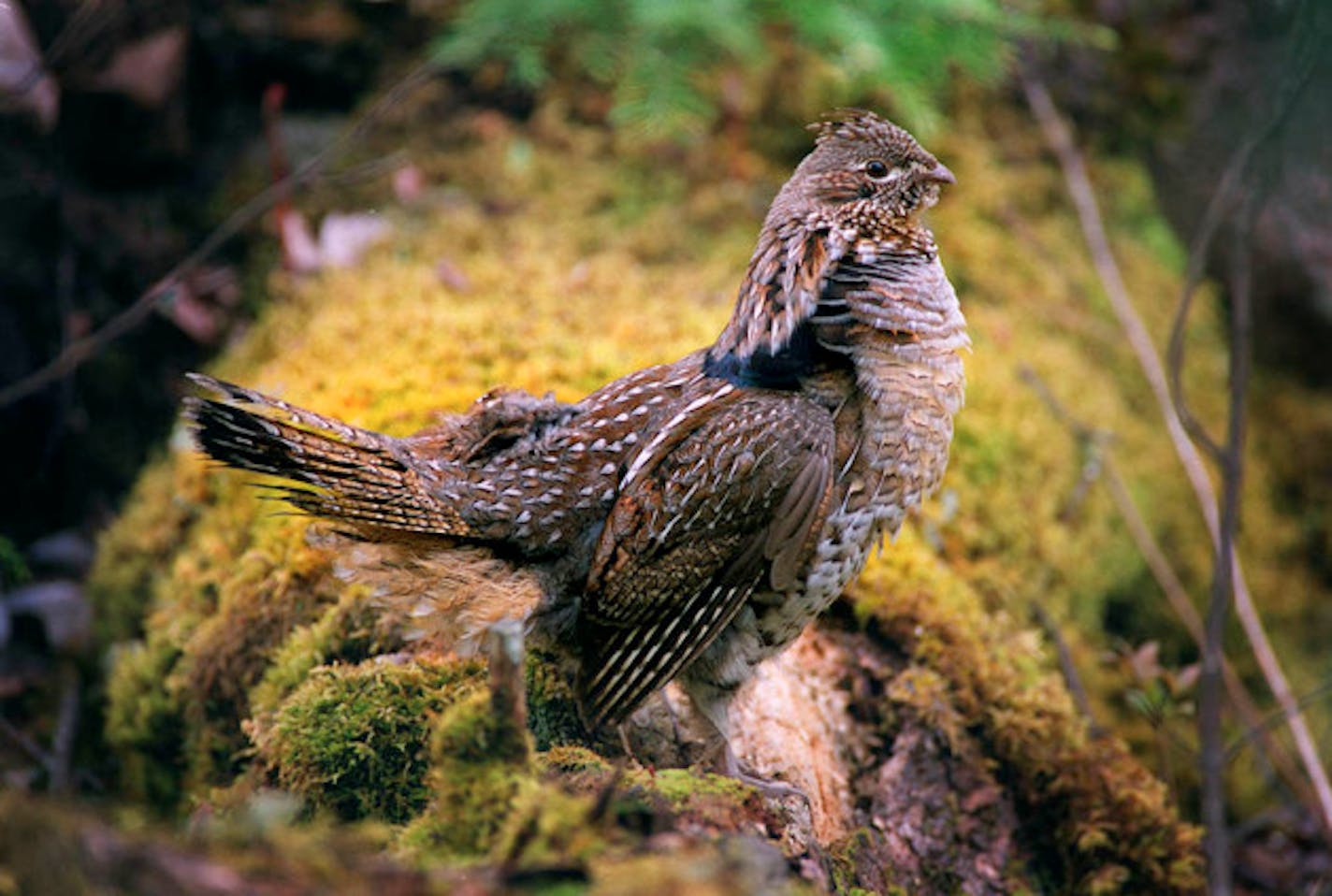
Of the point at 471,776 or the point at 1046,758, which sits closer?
the point at 471,776

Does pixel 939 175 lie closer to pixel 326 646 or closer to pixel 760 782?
pixel 760 782

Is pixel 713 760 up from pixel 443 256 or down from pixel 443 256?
down

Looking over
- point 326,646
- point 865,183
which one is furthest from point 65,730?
point 865,183

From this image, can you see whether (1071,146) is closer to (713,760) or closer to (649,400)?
(649,400)

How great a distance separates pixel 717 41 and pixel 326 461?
11.0ft

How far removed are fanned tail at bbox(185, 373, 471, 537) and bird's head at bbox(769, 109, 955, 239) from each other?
132 cm

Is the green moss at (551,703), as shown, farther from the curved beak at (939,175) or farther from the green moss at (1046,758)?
the curved beak at (939,175)

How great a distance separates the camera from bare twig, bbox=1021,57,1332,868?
427 centimetres

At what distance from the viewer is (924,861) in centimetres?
348

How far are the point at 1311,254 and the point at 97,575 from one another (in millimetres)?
6090

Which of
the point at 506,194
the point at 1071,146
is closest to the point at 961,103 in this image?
the point at 1071,146

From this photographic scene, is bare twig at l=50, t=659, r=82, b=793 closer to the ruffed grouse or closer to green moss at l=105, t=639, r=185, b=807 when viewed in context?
green moss at l=105, t=639, r=185, b=807

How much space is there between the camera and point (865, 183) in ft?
11.6

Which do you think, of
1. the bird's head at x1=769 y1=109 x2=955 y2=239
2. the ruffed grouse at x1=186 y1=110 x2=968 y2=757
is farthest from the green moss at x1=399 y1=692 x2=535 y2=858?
the bird's head at x1=769 y1=109 x2=955 y2=239
